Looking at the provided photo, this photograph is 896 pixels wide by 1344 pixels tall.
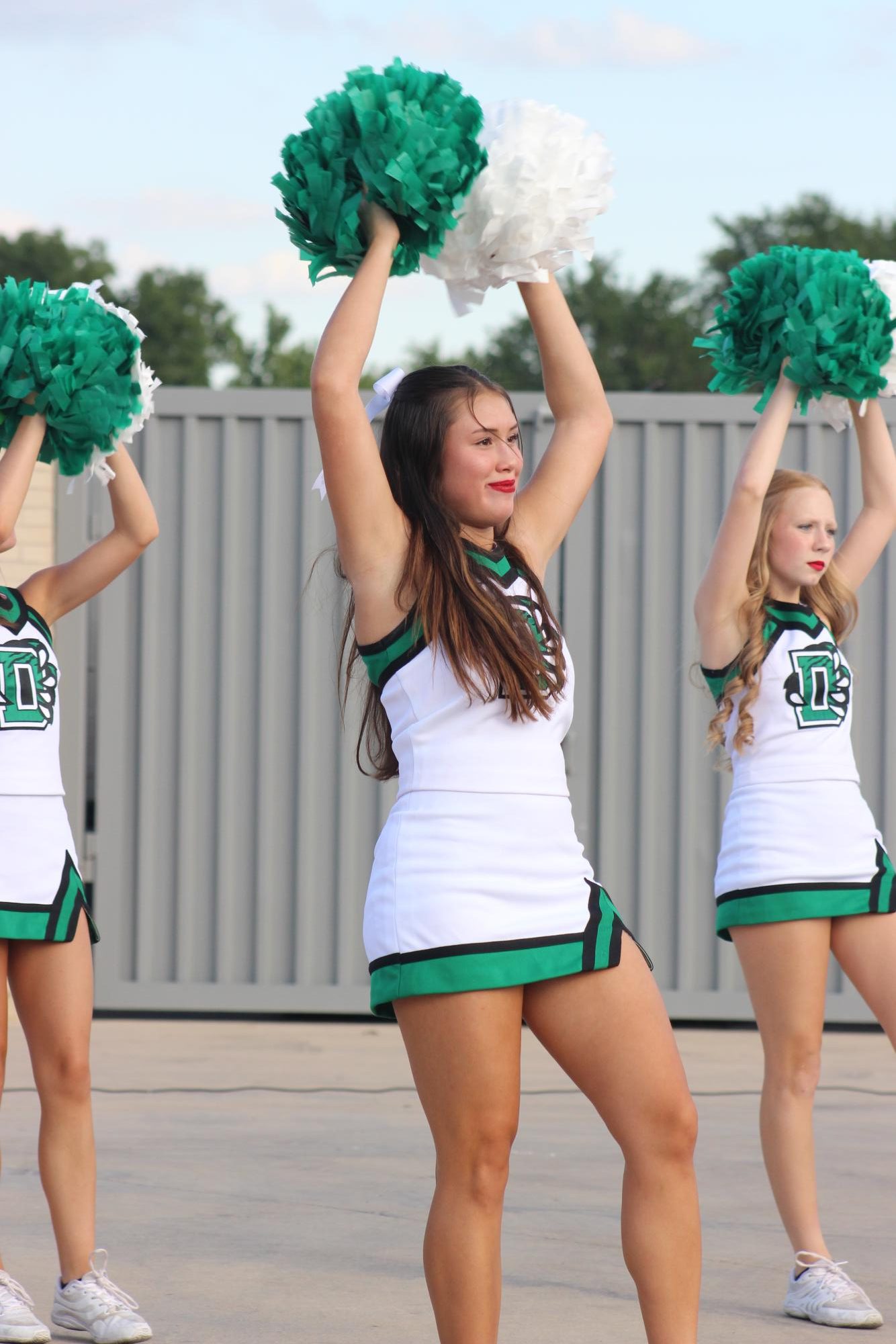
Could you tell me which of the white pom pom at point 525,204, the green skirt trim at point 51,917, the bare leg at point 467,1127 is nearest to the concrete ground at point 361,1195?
the green skirt trim at point 51,917

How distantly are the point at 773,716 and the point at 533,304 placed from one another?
1214mm

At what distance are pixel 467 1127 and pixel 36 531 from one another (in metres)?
5.08

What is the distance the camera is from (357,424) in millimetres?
2227

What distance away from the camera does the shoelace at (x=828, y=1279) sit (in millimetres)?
3152

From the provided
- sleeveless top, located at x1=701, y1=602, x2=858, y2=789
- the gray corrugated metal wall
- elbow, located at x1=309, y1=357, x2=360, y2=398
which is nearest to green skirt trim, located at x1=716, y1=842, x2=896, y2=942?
sleeveless top, located at x1=701, y1=602, x2=858, y2=789

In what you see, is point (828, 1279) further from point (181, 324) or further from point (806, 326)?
point (181, 324)

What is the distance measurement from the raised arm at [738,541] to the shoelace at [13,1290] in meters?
1.93

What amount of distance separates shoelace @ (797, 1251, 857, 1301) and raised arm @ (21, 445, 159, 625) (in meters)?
2.04

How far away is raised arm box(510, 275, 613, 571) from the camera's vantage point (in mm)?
2523

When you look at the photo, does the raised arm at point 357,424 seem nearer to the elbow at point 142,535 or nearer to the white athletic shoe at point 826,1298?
the elbow at point 142,535

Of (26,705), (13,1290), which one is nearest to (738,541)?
(26,705)

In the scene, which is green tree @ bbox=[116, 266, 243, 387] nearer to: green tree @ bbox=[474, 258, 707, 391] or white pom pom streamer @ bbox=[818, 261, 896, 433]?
green tree @ bbox=[474, 258, 707, 391]

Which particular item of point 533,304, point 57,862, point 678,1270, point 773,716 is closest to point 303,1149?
point 57,862

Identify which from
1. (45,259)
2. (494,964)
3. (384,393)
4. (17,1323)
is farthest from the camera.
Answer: (45,259)
